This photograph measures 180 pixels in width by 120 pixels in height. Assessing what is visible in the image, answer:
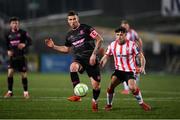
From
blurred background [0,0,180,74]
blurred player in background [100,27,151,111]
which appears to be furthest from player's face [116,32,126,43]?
blurred background [0,0,180,74]

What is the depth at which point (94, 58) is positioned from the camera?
583 inches

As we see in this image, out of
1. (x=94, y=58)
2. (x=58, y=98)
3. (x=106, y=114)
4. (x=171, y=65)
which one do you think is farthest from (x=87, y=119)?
(x=171, y=65)

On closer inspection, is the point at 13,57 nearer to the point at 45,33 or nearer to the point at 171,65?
the point at 171,65

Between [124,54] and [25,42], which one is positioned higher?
[25,42]

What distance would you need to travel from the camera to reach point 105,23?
5056 centimetres

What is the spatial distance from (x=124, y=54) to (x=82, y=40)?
104cm

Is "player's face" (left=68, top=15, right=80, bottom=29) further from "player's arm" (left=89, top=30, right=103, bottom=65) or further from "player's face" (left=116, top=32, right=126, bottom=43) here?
"player's face" (left=116, top=32, right=126, bottom=43)

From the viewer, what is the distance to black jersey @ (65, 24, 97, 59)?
49.9ft

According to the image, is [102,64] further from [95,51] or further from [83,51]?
[83,51]

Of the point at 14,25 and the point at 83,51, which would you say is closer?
the point at 83,51

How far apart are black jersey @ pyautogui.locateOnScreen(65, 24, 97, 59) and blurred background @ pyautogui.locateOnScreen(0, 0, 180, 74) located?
1126 inches

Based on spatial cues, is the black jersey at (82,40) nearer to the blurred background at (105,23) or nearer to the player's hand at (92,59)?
the player's hand at (92,59)

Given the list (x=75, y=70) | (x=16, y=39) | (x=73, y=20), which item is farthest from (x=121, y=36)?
(x=16, y=39)

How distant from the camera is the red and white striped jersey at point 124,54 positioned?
15281mm
